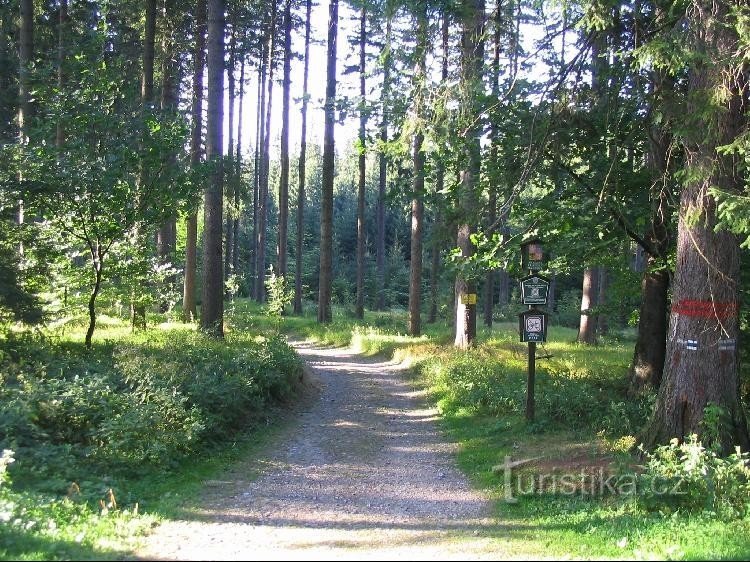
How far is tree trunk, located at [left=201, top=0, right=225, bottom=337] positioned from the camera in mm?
15523

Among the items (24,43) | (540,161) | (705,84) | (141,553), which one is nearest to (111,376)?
(141,553)

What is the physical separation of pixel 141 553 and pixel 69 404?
3.42 metres

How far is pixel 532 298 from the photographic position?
10.1 metres

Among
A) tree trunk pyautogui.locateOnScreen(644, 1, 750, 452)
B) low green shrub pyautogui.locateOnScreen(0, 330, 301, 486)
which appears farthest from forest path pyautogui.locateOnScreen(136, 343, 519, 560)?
tree trunk pyautogui.locateOnScreen(644, 1, 750, 452)

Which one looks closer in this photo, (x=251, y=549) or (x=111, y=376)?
(x=251, y=549)

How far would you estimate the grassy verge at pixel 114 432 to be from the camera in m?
5.46

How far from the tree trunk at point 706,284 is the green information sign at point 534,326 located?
2.35 meters

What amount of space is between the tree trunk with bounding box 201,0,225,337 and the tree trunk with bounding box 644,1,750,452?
1092 centimetres

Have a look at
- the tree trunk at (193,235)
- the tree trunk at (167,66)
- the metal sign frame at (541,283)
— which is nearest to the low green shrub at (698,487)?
the metal sign frame at (541,283)

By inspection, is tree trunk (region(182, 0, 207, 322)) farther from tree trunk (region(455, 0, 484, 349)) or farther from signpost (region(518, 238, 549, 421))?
signpost (region(518, 238, 549, 421))

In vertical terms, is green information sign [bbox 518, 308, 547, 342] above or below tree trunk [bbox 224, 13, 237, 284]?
below

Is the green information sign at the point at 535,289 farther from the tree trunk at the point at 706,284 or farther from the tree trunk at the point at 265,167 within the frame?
the tree trunk at the point at 265,167

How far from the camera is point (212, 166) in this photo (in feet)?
47.8

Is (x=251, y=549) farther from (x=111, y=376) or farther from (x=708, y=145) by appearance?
(x=708, y=145)
